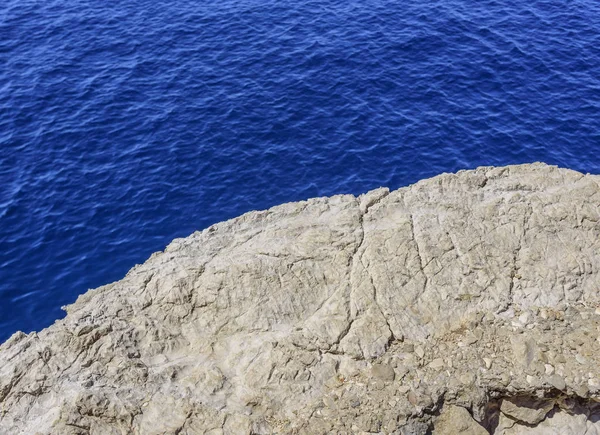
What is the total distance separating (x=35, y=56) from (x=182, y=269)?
31874 mm

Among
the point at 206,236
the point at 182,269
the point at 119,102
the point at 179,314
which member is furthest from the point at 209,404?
the point at 119,102

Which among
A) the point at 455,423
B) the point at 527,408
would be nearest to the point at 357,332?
the point at 455,423

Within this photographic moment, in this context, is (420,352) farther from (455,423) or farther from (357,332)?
(455,423)

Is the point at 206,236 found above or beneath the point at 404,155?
above

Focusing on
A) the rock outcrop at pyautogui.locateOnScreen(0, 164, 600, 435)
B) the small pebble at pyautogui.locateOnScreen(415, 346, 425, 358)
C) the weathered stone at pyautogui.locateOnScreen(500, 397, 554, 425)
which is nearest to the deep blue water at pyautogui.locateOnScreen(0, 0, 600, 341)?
the rock outcrop at pyautogui.locateOnScreen(0, 164, 600, 435)

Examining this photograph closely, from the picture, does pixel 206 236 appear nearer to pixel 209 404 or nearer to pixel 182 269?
pixel 182 269

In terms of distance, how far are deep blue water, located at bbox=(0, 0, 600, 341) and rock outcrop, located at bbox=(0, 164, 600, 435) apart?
11745mm

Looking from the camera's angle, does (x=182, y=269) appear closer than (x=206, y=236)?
Yes

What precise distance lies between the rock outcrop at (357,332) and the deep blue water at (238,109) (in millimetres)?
11745

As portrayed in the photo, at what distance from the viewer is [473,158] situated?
34.1 metres

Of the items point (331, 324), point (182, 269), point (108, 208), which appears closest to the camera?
point (331, 324)

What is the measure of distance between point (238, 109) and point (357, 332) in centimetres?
2449

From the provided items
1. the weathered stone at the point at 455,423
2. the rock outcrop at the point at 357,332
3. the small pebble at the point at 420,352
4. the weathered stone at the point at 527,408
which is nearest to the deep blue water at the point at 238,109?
the rock outcrop at the point at 357,332

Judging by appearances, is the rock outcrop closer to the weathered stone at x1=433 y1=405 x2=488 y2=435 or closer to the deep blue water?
the weathered stone at x1=433 y1=405 x2=488 y2=435
